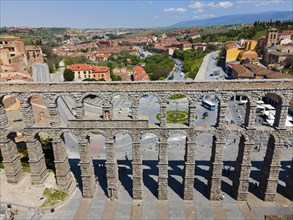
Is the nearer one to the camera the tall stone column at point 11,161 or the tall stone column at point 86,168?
the tall stone column at point 86,168

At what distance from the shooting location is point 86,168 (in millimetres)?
29969

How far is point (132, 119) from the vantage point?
87.9 ft

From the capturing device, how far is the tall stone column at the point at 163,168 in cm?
2772

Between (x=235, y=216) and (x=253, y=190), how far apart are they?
18.6 feet

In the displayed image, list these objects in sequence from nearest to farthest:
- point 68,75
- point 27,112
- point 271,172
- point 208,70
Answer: point 27,112 < point 271,172 < point 68,75 < point 208,70

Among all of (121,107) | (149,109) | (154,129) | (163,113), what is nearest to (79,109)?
(154,129)

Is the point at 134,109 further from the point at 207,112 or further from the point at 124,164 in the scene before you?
the point at 207,112

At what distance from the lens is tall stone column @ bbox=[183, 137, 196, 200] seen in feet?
90.9

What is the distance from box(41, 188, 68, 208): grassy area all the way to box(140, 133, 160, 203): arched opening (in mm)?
10369

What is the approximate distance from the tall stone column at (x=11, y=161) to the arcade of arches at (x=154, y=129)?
12 cm

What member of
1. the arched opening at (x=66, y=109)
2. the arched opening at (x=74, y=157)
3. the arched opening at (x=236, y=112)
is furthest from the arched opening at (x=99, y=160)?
the arched opening at (x=236, y=112)

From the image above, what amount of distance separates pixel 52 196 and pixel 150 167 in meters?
14.1

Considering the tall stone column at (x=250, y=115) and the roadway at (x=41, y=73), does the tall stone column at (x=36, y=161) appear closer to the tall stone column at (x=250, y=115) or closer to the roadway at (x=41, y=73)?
the tall stone column at (x=250, y=115)

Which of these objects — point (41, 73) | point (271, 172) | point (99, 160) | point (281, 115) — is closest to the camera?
point (281, 115)
